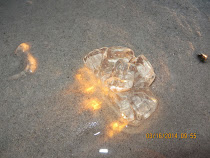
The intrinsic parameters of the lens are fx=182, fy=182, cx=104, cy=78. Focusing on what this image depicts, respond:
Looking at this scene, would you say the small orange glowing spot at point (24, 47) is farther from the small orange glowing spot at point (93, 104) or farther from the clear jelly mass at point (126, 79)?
the small orange glowing spot at point (93, 104)

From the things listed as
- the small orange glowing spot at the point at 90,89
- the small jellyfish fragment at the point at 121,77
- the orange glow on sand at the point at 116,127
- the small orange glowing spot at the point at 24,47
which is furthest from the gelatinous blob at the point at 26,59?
the orange glow on sand at the point at 116,127

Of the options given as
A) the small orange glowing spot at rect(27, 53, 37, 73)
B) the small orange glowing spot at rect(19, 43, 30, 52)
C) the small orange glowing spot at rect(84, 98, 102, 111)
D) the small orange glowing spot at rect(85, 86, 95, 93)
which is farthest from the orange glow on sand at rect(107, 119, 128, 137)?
the small orange glowing spot at rect(19, 43, 30, 52)

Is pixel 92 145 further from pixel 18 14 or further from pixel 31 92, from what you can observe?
pixel 18 14

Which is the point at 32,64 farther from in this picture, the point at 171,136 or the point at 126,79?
the point at 171,136

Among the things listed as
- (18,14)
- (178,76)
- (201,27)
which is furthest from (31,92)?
(201,27)

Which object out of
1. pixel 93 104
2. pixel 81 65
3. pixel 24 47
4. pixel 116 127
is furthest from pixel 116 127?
pixel 24 47

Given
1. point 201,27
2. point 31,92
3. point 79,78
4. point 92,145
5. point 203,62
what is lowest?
point 92,145
